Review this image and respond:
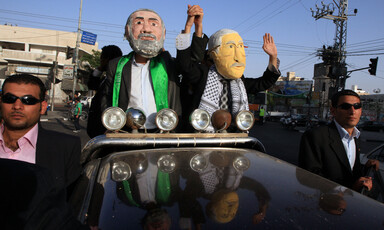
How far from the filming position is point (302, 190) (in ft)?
4.87

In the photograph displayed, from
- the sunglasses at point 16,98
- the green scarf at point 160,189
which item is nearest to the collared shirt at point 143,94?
the sunglasses at point 16,98

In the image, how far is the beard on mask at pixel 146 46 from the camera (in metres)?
2.71

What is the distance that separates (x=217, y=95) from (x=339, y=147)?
116 cm

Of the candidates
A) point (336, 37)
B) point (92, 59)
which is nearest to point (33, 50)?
point (92, 59)

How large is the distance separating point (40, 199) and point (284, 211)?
916mm

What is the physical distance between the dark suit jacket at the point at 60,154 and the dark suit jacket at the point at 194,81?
3.72ft

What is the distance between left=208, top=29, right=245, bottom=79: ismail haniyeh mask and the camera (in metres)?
2.89

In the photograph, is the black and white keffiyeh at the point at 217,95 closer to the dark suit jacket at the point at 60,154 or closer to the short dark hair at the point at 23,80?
the dark suit jacket at the point at 60,154

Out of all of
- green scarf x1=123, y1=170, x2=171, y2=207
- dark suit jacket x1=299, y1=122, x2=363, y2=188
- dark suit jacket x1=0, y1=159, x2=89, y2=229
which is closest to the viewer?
dark suit jacket x1=0, y1=159, x2=89, y2=229

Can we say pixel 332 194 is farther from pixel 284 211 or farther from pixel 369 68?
pixel 369 68

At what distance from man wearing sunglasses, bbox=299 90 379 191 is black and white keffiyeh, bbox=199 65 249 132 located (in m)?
0.67

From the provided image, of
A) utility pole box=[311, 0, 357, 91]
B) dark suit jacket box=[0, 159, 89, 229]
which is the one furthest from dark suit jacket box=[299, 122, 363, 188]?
utility pole box=[311, 0, 357, 91]

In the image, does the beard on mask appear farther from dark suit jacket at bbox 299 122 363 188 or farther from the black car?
dark suit jacket at bbox 299 122 363 188

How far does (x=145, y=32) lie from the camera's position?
9.13ft
